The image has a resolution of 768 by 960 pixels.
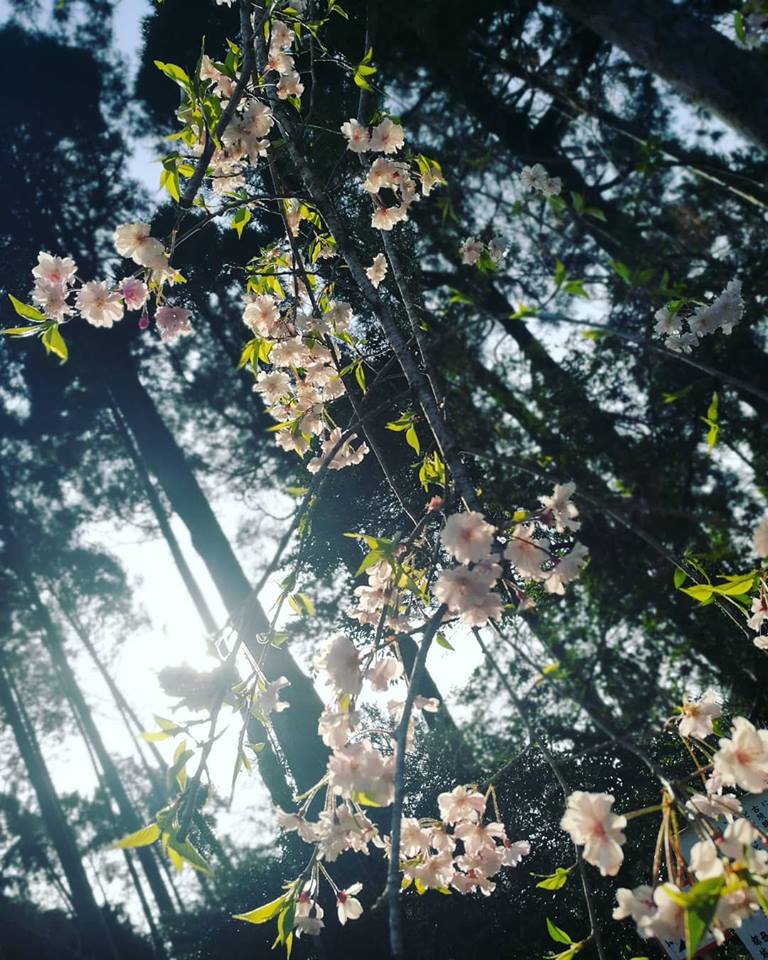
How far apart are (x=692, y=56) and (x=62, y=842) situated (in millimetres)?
12255

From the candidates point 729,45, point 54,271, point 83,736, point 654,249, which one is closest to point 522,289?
point 654,249

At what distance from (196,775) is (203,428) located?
7.35m

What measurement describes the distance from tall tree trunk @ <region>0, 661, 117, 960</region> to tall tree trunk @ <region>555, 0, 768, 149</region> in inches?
477

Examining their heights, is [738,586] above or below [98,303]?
below

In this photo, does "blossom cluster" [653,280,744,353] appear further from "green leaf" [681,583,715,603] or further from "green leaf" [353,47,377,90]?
"green leaf" [353,47,377,90]

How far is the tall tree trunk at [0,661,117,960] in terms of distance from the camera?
9.70 m

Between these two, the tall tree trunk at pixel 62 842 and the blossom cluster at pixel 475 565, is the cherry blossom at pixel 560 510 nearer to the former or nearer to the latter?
the blossom cluster at pixel 475 565

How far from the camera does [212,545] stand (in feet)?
20.5

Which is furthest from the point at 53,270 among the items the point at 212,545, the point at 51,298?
Result: the point at 212,545

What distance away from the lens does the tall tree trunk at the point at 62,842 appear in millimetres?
9703

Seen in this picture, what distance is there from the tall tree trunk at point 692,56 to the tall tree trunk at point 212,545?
331 centimetres

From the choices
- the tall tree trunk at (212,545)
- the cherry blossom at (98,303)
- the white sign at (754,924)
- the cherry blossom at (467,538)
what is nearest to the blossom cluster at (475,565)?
the cherry blossom at (467,538)

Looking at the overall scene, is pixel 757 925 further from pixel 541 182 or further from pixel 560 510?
pixel 541 182

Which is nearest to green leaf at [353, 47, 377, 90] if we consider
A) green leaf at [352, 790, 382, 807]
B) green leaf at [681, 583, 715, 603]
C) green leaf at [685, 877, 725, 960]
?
green leaf at [681, 583, 715, 603]
